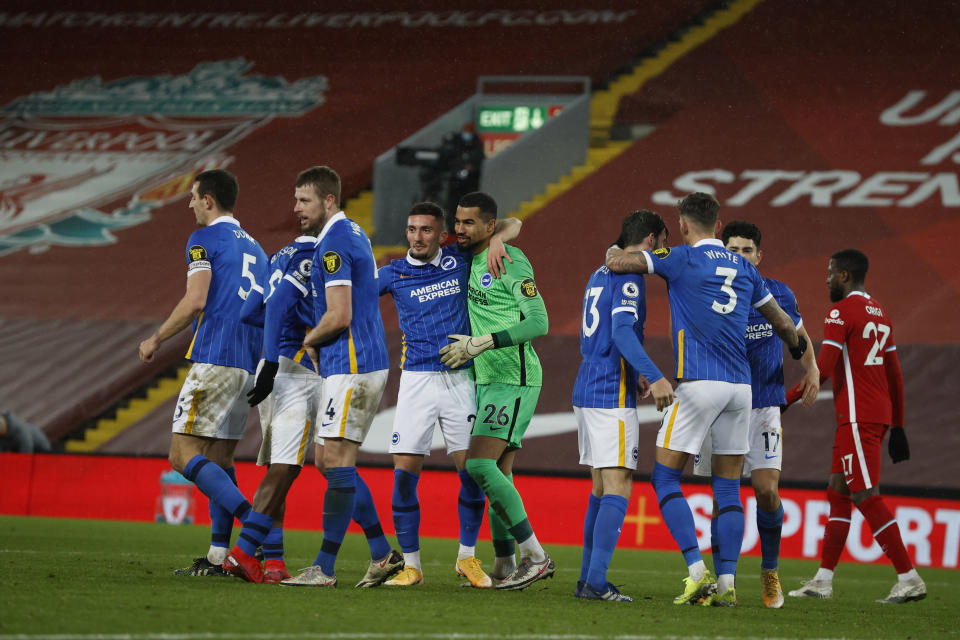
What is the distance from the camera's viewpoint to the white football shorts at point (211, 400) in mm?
6160

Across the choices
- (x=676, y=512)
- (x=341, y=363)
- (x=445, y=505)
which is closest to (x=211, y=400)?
(x=341, y=363)

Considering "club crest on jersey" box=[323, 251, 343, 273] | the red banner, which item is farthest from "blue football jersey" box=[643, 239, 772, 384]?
the red banner

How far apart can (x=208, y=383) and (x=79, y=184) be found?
52.9 ft

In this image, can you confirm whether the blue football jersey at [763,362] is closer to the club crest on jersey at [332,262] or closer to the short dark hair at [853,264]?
the short dark hair at [853,264]

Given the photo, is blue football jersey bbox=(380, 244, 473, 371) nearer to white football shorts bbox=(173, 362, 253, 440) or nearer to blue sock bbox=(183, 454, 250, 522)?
white football shorts bbox=(173, 362, 253, 440)

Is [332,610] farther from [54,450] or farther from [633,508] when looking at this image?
[54,450]

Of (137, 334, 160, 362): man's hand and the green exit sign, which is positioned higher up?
the green exit sign

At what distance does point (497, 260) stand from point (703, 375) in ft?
3.98

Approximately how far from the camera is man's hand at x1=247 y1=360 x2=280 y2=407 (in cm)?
591

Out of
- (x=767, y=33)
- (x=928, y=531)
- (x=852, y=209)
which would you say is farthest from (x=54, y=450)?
(x=767, y=33)

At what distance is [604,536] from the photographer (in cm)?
584

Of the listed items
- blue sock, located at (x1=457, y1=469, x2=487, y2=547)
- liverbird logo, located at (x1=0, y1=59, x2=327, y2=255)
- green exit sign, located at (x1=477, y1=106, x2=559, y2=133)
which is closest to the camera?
blue sock, located at (x1=457, y1=469, x2=487, y2=547)

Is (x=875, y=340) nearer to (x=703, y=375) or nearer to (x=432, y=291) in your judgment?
(x=703, y=375)

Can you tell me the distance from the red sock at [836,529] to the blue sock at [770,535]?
71 centimetres
